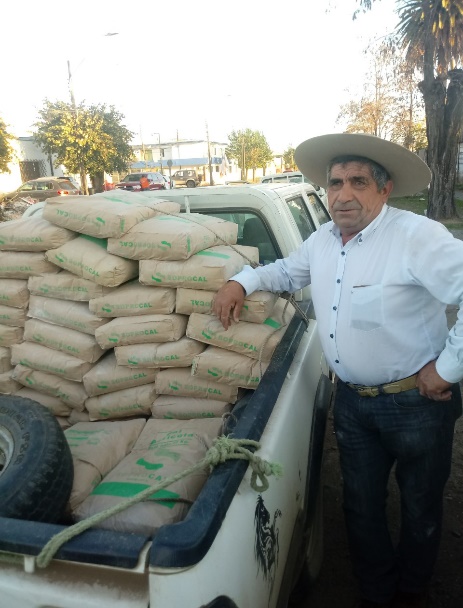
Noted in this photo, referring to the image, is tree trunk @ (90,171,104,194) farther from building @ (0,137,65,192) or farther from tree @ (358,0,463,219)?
tree @ (358,0,463,219)

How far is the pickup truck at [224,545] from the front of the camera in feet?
3.65

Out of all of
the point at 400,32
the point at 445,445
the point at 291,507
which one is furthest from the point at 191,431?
the point at 400,32

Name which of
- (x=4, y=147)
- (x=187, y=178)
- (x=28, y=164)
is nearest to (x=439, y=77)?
(x=4, y=147)

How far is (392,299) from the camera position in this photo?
194cm

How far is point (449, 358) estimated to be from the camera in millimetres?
1860

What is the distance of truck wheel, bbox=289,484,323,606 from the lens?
7.45 feet

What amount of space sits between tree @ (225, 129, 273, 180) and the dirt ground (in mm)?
59113

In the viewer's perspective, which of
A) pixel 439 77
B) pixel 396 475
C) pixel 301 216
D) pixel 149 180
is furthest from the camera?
pixel 149 180

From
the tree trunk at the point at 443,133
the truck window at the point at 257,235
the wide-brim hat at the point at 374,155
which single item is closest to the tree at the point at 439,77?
the tree trunk at the point at 443,133

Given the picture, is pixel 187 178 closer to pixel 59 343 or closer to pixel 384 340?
pixel 59 343

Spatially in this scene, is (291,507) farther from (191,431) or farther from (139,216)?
(139,216)

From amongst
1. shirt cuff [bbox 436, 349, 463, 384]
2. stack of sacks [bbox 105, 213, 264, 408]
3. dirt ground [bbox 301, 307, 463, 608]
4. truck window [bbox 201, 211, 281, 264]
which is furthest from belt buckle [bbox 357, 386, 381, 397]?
truck window [bbox 201, 211, 281, 264]

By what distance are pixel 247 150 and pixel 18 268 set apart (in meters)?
64.5

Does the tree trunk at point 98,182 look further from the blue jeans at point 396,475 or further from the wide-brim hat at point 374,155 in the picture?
the blue jeans at point 396,475
